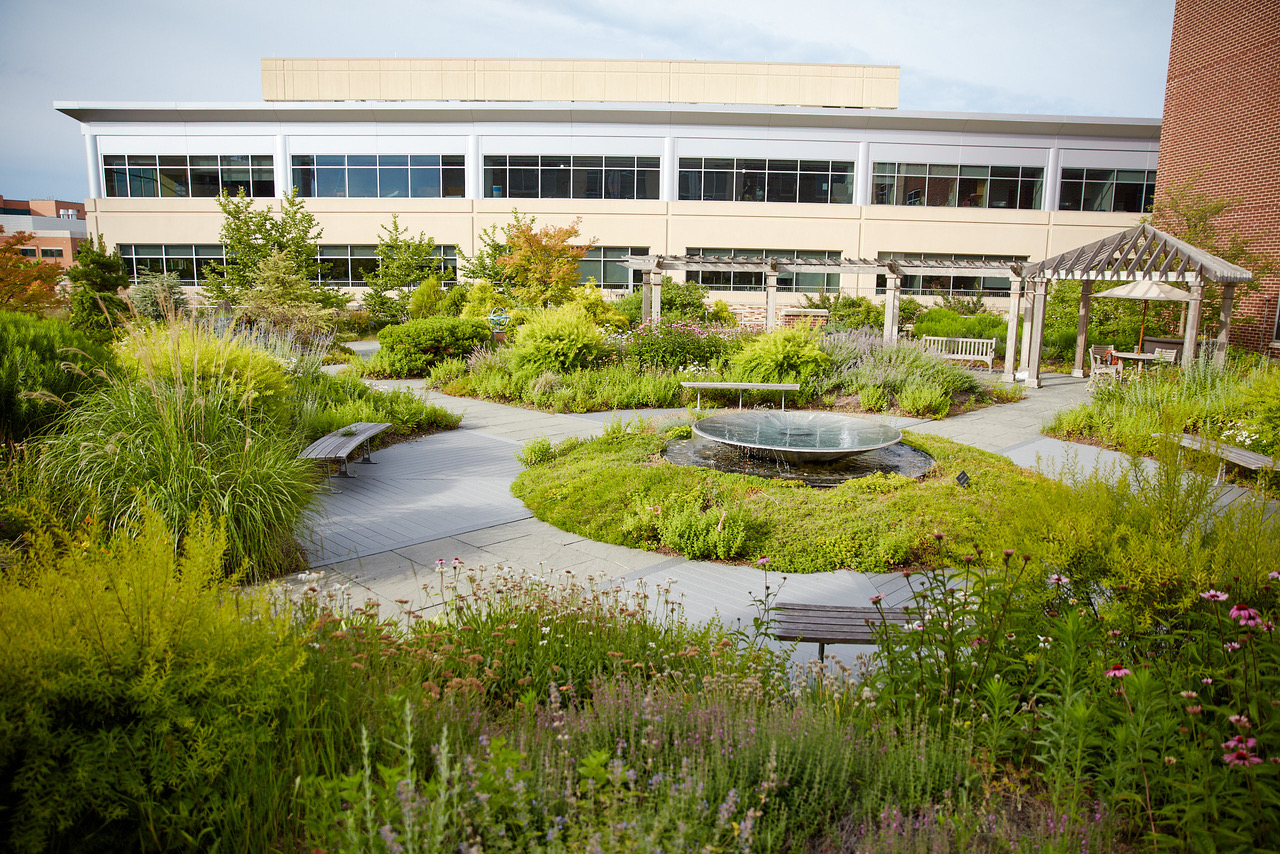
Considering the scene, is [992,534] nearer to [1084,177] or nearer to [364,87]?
[1084,177]

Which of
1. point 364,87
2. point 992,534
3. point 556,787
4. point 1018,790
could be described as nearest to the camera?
point 556,787

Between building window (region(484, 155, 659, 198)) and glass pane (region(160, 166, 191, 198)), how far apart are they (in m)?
14.1

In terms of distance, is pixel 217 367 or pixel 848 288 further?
pixel 848 288

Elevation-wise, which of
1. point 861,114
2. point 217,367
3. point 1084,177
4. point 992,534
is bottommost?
point 992,534

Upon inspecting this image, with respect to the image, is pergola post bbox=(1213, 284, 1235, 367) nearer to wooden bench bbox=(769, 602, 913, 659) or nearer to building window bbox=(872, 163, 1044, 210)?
wooden bench bbox=(769, 602, 913, 659)

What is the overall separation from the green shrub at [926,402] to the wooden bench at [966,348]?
15.9 feet

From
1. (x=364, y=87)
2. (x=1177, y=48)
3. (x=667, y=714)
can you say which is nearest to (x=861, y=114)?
(x=1177, y=48)

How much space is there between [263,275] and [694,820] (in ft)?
67.7

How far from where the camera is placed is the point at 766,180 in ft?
115

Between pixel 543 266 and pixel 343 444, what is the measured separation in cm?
1971

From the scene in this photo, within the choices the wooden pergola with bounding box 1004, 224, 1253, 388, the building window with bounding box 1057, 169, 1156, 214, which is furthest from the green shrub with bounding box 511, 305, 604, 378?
the building window with bounding box 1057, 169, 1156, 214

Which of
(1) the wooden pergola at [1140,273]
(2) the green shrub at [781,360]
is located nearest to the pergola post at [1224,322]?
(1) the wooden pergola at [1140,273]

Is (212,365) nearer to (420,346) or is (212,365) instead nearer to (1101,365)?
(420,346)

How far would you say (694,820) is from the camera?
2.19 metres
